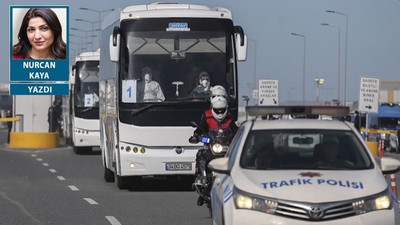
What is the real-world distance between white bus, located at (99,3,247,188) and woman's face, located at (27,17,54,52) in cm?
2739

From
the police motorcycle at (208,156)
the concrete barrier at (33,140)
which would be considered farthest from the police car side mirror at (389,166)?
the concrete barrier at (33,140)

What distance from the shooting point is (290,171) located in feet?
39.8

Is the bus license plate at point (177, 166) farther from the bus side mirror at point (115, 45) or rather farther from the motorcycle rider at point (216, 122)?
the motorcycle rider at point (216, 122)

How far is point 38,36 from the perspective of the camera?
51.8 meters

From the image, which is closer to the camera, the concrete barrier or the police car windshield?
the police car windshield

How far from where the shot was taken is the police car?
11.3 m

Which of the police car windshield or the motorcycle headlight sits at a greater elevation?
the police car windshield

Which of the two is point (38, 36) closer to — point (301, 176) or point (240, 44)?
point (240, 44)

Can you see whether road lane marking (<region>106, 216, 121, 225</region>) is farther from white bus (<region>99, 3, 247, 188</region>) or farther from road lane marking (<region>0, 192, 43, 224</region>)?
white bus (<region>99, 3, 247, 188</region>)

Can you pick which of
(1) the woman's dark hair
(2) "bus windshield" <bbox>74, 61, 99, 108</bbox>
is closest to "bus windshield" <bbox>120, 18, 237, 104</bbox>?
(2) "bus windshield" <bbox>74, 61, 99, 108</bbox>

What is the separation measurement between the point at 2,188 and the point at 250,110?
1226 centimetres

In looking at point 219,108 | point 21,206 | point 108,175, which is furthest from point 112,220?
point 108,175

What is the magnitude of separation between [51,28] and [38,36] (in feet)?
2.95

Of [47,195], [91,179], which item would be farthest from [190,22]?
[91,179]
